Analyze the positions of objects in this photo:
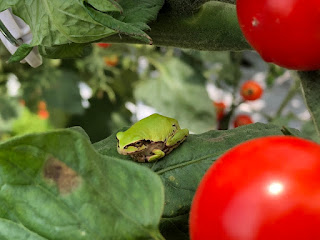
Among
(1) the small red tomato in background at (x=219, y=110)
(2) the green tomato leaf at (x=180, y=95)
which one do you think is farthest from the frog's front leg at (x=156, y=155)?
(1) the small red tomato in background at (x=219, y=110)

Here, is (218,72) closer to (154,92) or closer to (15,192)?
(154,92)

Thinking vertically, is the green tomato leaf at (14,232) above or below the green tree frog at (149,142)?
above

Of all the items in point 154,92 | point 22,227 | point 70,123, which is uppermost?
point 22,227

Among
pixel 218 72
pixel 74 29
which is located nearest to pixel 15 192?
pixel 74 29

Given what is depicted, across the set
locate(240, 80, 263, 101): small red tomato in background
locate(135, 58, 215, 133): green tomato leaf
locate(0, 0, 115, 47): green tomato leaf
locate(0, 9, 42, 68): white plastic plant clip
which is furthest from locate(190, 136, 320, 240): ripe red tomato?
locate(240, 80, 263, 101): small red tomato in background

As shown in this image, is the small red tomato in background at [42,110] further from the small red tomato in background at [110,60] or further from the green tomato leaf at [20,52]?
the green tomato leaf at [20,52]

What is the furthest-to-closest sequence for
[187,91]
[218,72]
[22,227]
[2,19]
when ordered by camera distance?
[218,72] → [187,91] → [2,19] → [22,227]

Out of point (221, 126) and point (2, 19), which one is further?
point (221, 126)
